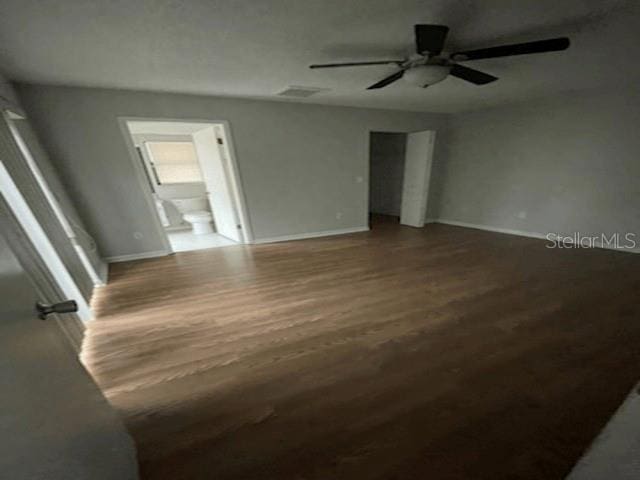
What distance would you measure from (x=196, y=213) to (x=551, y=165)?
247 inches

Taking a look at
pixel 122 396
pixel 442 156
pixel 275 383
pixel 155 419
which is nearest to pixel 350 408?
pixel 275 383

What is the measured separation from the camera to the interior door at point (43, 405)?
436 mm

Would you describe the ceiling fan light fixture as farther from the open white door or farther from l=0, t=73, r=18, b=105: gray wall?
l=0, t=73, r=18, b=105: gray wall

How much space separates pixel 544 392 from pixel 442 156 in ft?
15.5

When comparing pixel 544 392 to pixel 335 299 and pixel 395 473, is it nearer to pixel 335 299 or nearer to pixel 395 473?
pixel 395 473

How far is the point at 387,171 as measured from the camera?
5.95 metres

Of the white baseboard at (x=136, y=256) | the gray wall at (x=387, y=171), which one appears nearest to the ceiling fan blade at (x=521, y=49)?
the gray wall at (x=387, y=171)

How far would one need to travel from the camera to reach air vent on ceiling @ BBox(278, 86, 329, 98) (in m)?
2.90

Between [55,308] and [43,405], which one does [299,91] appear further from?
[43,405]

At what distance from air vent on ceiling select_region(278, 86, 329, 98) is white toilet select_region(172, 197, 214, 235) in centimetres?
290

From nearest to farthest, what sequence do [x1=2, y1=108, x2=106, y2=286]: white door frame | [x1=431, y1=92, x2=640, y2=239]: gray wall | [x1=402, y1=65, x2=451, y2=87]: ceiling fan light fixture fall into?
[x1=402, y1=65, x2=451, y2=87]: ceiling fan light fixture, [x1=2, y1=108, x2=106, y2=286]: white door frame, [x1=431, y1=92, x2=640, y2=239]: gray wall

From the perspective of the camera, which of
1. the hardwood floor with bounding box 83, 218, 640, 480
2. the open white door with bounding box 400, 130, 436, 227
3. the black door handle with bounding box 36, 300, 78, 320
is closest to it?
the black door handle with bounding box 36, 300, 78, 320

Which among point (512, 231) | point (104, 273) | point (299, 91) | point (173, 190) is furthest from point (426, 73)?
point (173, 190)

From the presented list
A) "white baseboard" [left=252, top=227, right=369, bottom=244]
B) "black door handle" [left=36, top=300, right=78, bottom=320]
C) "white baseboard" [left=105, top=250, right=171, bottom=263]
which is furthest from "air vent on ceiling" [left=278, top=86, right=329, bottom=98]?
"black door handle" [left=36, top=300, right=78, bottom=320]
